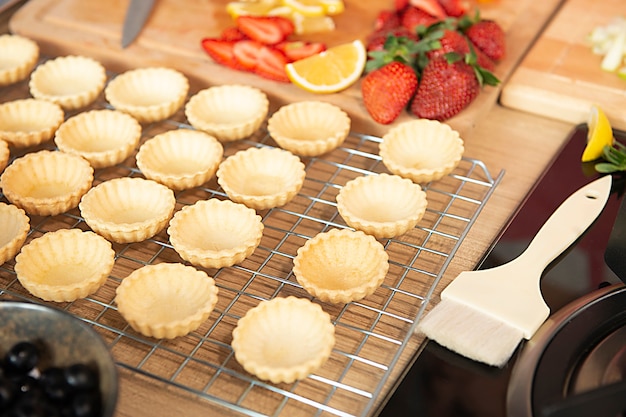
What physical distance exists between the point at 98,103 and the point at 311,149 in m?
0.71

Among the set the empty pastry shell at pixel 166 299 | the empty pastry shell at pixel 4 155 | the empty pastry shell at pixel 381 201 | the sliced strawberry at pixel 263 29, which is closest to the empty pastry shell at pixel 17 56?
the empty pastry shell at pixel 4 155

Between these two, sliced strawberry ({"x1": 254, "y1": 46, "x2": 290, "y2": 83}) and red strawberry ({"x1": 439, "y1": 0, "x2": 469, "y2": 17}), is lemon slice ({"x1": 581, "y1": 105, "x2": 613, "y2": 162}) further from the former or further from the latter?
sliced strawberry ({"x1": 254, "y1": 46, "x2": 290, "y2": 83})

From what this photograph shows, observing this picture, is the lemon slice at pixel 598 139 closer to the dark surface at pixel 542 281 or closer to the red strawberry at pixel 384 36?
the dark surface at pixel 542 281

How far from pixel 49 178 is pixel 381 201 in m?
0.82

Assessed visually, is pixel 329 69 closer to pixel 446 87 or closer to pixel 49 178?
pixel 446 87

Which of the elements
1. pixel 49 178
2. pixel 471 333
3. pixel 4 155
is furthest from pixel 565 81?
pixel 4 155

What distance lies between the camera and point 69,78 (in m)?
2.22

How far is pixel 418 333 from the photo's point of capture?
1472 millimetres

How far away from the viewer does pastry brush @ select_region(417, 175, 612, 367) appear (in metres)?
1.39

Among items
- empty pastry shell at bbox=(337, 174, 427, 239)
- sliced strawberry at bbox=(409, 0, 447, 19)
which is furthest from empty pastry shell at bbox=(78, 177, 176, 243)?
sliced strawberry at bbox=(409, 0, 447, 19)

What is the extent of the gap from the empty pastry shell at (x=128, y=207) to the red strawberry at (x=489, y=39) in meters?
1.04

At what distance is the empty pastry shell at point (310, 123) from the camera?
6.45ft

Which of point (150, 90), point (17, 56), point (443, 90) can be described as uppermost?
point (443, 90)

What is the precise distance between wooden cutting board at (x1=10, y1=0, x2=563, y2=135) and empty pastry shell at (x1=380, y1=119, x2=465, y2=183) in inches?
9.9
